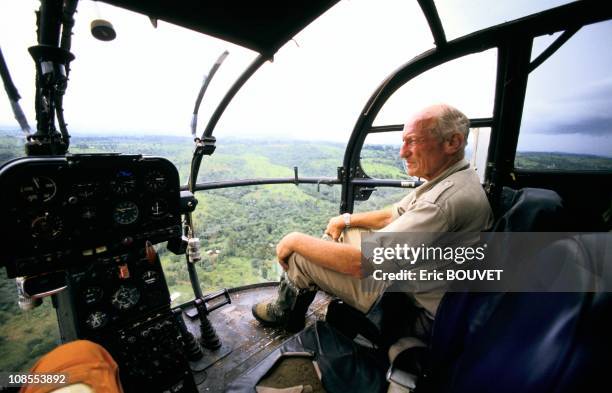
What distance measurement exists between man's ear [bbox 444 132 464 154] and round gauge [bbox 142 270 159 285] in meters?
1.60

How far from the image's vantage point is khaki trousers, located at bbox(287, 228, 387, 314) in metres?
1.27

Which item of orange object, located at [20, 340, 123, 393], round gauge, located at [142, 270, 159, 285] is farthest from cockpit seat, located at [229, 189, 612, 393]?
round gauge, located at [142, 270, 159, 285]

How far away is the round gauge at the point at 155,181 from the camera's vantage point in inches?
48.9

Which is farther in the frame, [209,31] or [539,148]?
[539,148]

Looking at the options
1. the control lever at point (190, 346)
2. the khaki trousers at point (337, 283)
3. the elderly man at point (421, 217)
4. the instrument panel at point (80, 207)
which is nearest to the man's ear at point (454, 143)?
the elderly man at point (421, 217)

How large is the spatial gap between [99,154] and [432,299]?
158 cm

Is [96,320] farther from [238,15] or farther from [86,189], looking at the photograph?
[238,15]

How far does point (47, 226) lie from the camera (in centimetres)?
101

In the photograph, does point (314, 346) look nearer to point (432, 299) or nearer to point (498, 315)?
point (432, 299)

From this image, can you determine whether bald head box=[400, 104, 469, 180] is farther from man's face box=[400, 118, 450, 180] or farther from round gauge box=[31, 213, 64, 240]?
round gauge box=[31, 213, 64, 240]

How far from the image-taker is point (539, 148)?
1588 millimetres

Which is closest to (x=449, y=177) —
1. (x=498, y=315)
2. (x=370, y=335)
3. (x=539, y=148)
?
(x=498, y=315)

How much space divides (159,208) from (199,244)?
374mm

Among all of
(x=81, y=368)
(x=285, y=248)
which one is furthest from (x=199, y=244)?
(x=81, y=368)
